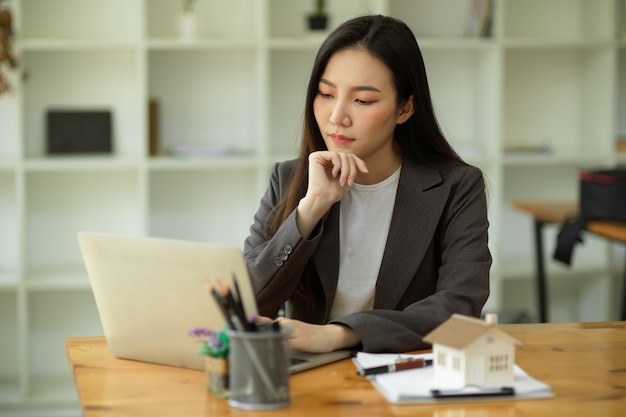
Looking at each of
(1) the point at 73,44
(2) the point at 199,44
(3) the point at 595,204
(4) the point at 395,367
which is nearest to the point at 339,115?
(4) the point at 395,367

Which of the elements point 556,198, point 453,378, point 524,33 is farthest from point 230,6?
point 453,378

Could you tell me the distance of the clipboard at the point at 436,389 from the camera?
1.44 meters

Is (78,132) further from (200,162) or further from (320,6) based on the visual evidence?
(320,6)

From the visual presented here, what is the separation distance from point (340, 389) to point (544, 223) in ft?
9.07

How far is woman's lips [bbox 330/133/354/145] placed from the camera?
6.83ft

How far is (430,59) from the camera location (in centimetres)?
452

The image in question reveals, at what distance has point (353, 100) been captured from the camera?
206cm

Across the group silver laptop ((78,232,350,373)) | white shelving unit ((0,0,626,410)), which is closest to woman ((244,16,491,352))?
silver laptop ((78,232,350,373))

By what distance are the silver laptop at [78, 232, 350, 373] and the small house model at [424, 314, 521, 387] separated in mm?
233

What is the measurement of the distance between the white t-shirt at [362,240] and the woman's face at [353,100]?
143 millimetres

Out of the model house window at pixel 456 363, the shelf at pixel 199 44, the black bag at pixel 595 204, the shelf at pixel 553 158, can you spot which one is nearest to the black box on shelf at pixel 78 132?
the shelf at pixel 199 44

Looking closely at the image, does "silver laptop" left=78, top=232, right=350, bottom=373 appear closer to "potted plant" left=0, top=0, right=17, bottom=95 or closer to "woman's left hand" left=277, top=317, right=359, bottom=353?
"woman's left hand" left=277, top=317, right=359, bottom=353

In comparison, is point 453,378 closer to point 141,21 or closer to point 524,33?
point 141,21

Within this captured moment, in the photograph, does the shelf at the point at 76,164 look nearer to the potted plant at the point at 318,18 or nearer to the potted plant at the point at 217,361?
the potted plant at the point at 318,18
